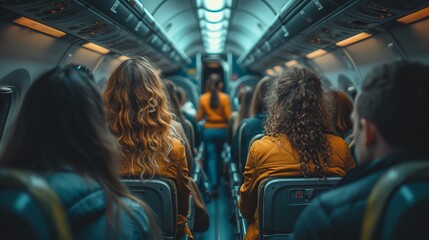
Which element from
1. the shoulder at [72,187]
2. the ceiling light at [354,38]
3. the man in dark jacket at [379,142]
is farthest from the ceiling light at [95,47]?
the man in dark jacket at [379,142]

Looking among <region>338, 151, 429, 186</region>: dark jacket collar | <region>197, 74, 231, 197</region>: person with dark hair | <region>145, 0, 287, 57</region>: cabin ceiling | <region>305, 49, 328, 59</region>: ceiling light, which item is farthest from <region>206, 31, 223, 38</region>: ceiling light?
<region>338, 151, 429, 186</region>: dark jacket collar

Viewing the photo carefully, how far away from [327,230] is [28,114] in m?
1.11

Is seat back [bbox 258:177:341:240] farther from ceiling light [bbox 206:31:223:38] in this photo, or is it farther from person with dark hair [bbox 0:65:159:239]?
ceiling light [bbox 206:31:223:38]

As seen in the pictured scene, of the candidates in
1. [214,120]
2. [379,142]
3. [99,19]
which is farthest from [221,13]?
[379,142]

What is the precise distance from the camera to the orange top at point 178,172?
2.49 metres

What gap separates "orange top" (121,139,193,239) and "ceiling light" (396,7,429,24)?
238 centimetres

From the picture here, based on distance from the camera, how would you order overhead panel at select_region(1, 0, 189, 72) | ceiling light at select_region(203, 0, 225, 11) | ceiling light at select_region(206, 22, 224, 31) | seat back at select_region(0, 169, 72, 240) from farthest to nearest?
1. ceiling light at select_region(206, 22, 224, 31)
2. ceiling light at select_region(203, 0, 225, 11)
3. overhead panel at select_region(1, 0, 189, 72)
4. seat back at select_region(0, 169, 72, 240)

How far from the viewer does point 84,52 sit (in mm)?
5141

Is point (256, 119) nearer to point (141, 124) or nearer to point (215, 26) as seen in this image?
point (141, 124)

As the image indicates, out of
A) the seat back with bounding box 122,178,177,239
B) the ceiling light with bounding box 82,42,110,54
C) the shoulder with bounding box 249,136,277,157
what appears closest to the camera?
the seat back with bounding box 122,178,177,239

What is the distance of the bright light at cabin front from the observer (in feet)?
24.6

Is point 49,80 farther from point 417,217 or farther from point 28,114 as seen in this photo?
point 417,217

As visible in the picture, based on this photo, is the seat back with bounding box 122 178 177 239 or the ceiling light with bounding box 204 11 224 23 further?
the ceiling light with bounding box 204 11 224 23

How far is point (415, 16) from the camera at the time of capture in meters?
3.37
